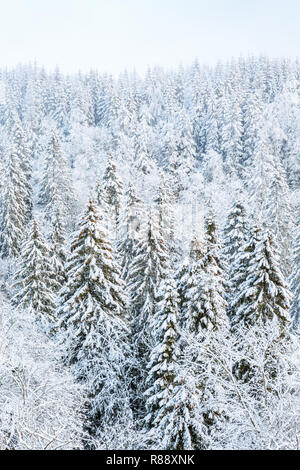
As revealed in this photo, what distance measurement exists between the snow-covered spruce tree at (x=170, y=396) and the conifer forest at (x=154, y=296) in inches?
3.3

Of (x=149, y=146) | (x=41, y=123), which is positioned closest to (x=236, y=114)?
(x=149, y=146)

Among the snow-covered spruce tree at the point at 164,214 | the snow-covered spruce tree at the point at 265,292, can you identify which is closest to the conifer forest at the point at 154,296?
the snow-covered spruce tree at the point at 265,292

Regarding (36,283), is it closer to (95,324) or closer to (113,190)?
(95,324)

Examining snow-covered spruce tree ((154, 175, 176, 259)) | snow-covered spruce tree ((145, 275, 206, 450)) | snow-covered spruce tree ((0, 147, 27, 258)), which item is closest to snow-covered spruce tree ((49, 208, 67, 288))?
snow-covered spruce tree ((0, 147, 27, 258))

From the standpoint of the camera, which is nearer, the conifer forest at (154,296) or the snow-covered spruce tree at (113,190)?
the conifer forest at (154,296)

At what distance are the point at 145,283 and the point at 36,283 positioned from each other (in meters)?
7.79

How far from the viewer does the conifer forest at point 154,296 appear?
39.0ft

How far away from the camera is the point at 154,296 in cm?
2127

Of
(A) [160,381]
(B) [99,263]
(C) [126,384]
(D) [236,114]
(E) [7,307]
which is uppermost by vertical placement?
(D) [236,114]

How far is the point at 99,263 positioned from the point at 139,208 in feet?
46.5

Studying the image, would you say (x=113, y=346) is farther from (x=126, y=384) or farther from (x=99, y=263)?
(x=99, y=263)

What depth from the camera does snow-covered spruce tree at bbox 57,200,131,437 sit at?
17.6 metres

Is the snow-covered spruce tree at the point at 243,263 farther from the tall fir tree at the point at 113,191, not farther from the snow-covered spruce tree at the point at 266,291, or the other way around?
the tall fir tree at the point at 113,191

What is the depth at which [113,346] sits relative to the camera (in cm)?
1828
